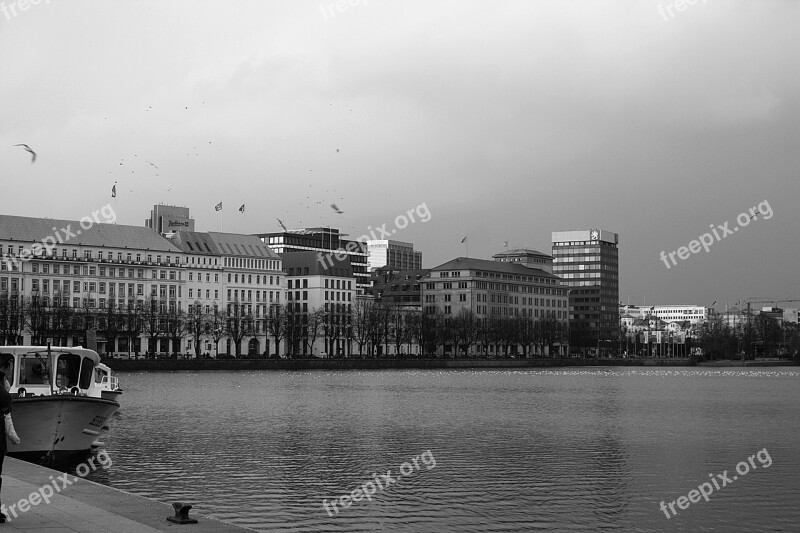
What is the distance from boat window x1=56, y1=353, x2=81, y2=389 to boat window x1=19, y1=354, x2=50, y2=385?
1.29ft

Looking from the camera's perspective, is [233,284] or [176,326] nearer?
[176,326]

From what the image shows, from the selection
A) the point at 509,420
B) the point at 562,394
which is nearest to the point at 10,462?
the point at 509,420

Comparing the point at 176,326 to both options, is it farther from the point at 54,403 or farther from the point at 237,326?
the point at 54,403

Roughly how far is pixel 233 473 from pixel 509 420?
2673 cm

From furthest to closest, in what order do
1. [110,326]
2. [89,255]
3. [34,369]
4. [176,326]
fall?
[89,255] → [176,326] → [110,326] → [34,369]

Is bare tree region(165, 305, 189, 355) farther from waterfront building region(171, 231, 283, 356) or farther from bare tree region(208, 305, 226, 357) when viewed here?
waterfront building region(171, 231, 283, 356)

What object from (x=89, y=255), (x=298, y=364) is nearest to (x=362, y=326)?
(x=298, y=364)

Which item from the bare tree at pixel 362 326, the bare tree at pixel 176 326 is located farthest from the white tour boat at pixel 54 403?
the bare tree at pixel 362 326

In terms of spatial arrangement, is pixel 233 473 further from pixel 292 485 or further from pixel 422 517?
pixel 422 517

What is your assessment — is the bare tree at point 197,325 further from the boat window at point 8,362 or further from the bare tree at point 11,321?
the boat window at point 8,362

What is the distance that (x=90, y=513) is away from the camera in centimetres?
2150

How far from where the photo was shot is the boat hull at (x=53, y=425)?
117 feet

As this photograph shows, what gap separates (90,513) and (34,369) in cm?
1883

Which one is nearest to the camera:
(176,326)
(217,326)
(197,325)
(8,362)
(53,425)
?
(53,425)
